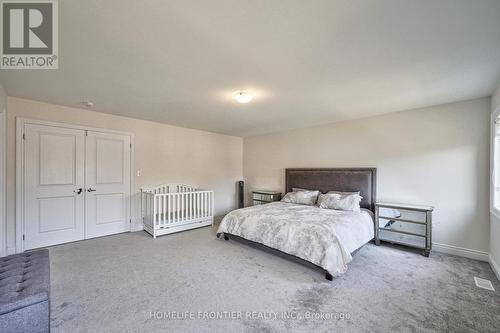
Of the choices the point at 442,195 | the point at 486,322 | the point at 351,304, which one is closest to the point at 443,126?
the point at 442,195

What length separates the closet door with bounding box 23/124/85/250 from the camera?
3.48 metres

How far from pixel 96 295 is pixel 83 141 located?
2.92 m

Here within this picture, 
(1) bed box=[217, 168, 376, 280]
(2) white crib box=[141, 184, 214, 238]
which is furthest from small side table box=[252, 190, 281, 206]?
(2) white crib box=[141, 184, 214, 238]

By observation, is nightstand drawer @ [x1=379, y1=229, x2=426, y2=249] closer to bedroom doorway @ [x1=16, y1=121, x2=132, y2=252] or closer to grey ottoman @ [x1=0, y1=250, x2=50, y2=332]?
grey ottoman @ [x1=0, y1=250, x2=50, y2=332]

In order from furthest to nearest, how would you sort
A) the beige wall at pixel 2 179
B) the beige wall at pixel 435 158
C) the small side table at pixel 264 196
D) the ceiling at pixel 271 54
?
the small side table at pixel 264 196
the beige wall at pixel 435 158
the beige wall at pixel 2 179
the ceiling at pixel 271 54

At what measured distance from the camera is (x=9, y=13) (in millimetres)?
1623

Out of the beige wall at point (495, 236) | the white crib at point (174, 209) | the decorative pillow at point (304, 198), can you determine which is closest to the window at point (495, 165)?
the beige wall at point (495, 236)

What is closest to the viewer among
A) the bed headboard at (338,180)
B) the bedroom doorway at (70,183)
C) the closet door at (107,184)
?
the bedroom doorway at (70,183)

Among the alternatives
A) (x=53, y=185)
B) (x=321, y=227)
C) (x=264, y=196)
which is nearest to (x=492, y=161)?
(x=321, y=227)

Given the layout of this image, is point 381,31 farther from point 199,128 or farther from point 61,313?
point 199,128

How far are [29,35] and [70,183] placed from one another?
2755 millimetres

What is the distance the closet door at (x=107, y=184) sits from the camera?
4066mm

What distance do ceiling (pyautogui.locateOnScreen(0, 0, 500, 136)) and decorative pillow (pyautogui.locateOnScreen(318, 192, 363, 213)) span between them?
1.64m

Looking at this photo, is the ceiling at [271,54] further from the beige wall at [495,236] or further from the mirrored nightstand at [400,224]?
the mirrored nightstand at [400,224]
